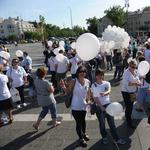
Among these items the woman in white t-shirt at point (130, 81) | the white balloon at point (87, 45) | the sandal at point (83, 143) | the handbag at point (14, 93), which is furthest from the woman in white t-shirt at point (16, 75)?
the woman in white t-shirt at point (130, 81)

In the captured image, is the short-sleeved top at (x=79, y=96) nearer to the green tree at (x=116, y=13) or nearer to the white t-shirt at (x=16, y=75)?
the white t-shirt at (x=16, y=75)

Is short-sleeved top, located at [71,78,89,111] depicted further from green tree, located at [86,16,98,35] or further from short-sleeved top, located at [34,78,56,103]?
green tree, located at [86,16,98,35]

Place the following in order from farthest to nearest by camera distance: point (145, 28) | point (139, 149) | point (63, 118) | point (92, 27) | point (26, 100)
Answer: point (92, 27) < point (145, 28) < point (26, 100) < point (63, 118) < point (139, 149)

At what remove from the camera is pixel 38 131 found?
3.59 metres

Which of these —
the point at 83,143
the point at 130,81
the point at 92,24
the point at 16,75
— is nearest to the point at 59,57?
the point at 16,75

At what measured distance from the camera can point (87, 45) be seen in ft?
10.9

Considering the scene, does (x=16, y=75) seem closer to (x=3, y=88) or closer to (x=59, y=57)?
(x=3, y=88)

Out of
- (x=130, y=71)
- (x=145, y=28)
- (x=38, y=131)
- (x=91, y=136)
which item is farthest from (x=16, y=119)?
(x=145, y=28)

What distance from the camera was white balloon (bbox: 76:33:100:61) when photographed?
3287 mm

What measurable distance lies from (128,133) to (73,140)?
126 cm

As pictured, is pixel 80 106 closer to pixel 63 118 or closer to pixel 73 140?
pixel 73 140

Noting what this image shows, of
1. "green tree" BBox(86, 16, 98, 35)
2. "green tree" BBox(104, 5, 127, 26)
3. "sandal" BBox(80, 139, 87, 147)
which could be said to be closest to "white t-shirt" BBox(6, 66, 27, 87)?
"sandal" BBox(80, 139, 87, 147)

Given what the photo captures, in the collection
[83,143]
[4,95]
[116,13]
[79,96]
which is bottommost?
[83,143]

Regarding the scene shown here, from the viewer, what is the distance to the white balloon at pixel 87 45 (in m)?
3.29
